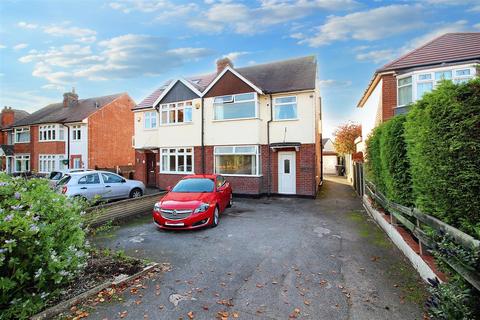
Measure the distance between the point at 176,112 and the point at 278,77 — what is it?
6713mm

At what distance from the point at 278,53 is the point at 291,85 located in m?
5.22

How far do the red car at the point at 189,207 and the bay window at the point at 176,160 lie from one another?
272 inches

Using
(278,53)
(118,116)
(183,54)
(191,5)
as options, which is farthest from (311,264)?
(118,116)

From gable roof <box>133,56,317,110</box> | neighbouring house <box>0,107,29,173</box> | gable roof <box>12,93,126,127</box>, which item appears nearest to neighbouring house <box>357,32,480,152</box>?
gable roof <box>133,56,317,110</box>

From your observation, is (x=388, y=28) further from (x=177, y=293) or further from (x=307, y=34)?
(x=177, y=293)

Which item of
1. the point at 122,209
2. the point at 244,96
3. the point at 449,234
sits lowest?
the point at 122,209

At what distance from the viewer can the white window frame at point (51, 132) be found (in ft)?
82.2

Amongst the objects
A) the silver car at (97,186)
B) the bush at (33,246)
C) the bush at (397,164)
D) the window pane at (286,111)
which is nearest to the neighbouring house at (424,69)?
the window pane at (286,111)

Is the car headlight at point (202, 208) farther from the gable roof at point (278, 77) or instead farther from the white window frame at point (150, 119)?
the white window frame at point (150, 119)

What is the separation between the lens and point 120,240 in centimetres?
699

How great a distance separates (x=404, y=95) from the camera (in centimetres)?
1257

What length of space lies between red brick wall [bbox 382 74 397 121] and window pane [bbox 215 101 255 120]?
669 cm

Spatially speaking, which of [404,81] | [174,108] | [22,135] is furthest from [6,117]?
[404,81]

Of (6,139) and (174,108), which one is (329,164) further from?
(6,139)
